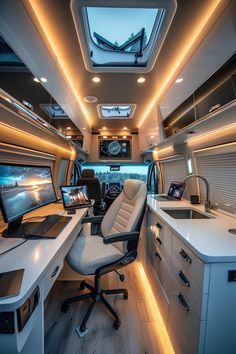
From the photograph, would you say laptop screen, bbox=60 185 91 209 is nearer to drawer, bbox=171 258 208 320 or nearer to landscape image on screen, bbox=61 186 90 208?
landscape image on screen, bbox=61 186 90 208

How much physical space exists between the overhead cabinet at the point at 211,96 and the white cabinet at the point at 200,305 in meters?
0.90

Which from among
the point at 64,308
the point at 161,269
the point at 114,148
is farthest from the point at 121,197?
the point at 114,148

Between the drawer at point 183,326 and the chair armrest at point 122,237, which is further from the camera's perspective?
the chair armrest at point 122,237

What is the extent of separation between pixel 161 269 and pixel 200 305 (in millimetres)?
608

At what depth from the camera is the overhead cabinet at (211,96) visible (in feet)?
3.18

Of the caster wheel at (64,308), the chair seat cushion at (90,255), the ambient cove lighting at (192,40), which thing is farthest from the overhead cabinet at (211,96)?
the caster wheel at (64,308)

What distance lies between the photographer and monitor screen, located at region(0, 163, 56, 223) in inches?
41.1

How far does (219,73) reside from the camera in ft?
3.51

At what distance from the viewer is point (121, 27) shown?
138 centimetres

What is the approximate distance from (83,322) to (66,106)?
211 cm

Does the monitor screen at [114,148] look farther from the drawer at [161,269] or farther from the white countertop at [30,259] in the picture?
the white countertop at [30,259]

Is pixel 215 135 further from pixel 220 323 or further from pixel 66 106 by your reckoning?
pixel 66 106

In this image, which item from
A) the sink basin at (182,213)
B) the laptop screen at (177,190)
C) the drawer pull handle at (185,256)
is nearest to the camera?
the drawer pull handle at (185,256)

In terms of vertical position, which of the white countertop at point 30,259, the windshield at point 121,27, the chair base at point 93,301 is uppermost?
the windshield at point 121,27
